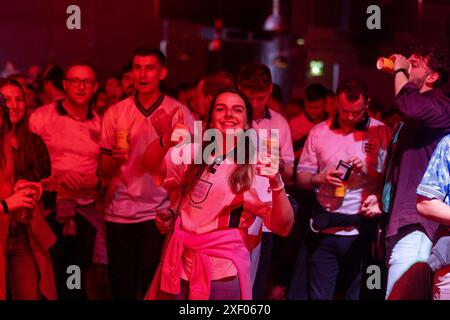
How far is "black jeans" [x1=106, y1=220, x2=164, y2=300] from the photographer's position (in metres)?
5.54

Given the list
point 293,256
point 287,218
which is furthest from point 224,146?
point 293,256

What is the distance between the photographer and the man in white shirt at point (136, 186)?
18.2 ft

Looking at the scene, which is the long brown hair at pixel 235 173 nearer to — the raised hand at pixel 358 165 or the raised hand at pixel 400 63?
the raised hand at pixel 400 63

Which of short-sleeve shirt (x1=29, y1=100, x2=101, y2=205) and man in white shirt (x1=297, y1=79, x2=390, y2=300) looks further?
short-sleeve shirt (x1=29, y1=100, x2=101, y2=205)

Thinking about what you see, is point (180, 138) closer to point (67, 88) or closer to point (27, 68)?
point (67, 88)

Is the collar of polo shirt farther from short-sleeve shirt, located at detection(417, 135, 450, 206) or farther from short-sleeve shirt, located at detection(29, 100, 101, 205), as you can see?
short-sleeve shirt, located at detection(417, 135, 450, 206)

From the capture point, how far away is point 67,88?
19.3 ft

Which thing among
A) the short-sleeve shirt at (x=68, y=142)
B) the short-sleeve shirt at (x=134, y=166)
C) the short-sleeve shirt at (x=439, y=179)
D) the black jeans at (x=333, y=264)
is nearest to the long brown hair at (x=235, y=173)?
the short-sleeve shirt at (x=439, y=179)

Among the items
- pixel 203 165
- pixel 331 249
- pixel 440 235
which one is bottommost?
pixel 331 249

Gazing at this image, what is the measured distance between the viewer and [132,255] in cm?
561

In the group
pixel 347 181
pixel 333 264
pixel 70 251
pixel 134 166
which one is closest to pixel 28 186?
pixel 134 166

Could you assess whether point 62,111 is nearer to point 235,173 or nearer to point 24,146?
point 24,146

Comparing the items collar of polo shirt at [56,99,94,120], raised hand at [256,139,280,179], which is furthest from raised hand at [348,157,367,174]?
collar of polo shirt at [56,99,94,120]
